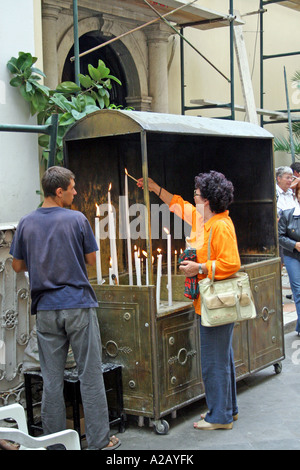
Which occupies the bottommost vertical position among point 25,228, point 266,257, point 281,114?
point 266,257

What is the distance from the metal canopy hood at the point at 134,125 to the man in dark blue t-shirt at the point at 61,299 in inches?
28.5

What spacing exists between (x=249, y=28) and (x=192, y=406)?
897 centimetres

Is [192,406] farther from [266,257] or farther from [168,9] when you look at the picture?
[168,9]

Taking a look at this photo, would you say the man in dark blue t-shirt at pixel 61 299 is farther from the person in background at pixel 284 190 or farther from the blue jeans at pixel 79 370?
the person in background at pixel 284 190

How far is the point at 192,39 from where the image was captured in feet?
37.1

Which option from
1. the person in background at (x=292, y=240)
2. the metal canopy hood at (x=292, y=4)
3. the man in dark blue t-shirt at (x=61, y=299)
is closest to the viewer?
the man in dark blue t-shirt at (x=61, y=299)

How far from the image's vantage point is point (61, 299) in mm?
4426

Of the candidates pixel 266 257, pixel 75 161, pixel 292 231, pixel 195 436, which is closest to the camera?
pixel 195 436

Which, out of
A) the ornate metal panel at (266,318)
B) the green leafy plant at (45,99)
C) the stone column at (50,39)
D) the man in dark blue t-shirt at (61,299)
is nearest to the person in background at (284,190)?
the ornate metal panel at (266,318)

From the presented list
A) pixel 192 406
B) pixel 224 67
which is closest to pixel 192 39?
pixel 224 67

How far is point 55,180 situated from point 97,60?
602cm

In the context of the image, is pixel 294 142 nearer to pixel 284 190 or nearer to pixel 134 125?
pixel 284 190

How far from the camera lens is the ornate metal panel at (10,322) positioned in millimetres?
5105

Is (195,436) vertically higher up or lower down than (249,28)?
lower down
